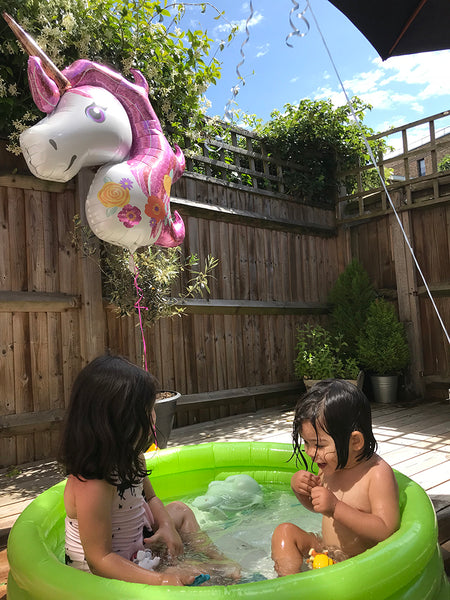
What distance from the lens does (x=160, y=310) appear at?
3.83 m

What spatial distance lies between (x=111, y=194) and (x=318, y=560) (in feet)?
7.34

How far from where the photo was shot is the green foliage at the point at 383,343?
205 inches

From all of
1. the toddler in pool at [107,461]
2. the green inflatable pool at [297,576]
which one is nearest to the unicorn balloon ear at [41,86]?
the toddler in pool at [107,461]

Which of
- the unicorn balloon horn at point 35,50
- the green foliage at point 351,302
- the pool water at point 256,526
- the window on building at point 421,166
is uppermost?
the window on building at point 421,166

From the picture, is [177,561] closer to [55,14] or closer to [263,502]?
[263,502]

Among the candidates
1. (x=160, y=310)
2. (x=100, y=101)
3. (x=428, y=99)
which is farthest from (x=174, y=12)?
(x=428, y=99)

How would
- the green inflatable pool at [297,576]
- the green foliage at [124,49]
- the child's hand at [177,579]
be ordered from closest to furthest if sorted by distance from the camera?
the green inflatable pool at [297,576], the child's hand at [177,579], the green foliage at [124,49]

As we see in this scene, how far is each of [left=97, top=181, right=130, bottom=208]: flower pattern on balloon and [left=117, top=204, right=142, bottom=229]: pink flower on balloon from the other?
5cm

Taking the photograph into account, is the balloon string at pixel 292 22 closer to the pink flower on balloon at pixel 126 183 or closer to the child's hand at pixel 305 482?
the pink flower on balloon at pixel 126 183

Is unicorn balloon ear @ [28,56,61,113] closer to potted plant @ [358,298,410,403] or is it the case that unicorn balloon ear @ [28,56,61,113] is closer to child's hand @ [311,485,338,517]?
child's hand @ [311,485,338,517]

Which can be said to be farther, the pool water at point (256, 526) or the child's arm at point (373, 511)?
the pool water at point (256, 526)

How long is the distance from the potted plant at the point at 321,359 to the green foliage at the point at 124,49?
2.63 metres

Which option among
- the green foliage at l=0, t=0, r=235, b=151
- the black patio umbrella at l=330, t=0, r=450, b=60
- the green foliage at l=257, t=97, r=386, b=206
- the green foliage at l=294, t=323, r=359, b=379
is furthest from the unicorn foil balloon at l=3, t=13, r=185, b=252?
the green foliage at l=257, t=97, r=386, b=206

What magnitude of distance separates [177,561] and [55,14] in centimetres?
→ 370
